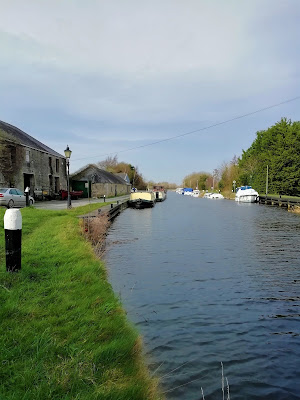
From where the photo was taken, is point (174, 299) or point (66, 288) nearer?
point (66, 288)

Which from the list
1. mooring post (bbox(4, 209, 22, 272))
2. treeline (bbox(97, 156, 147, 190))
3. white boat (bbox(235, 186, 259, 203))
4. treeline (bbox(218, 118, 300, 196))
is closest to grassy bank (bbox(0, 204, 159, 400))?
mooring post (bbox(4, 209, 22, 272))

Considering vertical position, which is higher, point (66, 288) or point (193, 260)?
point (66, 288)

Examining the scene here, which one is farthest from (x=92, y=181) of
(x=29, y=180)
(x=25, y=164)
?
(x=25, y=164)

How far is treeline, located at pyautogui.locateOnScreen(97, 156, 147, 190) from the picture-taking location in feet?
364

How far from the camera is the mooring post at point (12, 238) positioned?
6102 millimetres

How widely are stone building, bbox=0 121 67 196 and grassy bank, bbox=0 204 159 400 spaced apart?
2689cm

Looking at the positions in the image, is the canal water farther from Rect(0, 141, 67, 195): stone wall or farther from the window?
the window

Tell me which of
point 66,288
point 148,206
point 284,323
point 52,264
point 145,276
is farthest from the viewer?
point 148,206

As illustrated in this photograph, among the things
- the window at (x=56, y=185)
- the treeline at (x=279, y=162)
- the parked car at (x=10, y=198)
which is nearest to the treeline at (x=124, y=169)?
the treeline at (x=279, y=162)

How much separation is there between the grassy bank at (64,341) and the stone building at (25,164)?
2689 centimetres

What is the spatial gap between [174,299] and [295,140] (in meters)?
59.3

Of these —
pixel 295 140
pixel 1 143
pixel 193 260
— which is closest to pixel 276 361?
pixel 193 260

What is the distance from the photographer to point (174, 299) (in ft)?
25.6

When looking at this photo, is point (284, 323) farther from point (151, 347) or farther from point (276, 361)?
point (151, 347)
